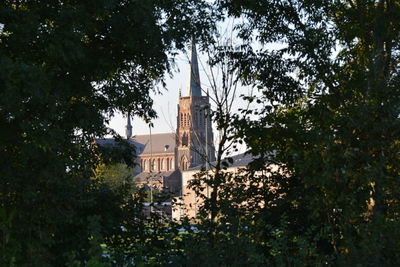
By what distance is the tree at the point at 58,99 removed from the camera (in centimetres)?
817

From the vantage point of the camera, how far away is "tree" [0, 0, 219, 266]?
817cm

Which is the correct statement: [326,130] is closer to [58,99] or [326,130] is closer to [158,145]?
[58,99]

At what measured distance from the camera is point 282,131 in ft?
35.8

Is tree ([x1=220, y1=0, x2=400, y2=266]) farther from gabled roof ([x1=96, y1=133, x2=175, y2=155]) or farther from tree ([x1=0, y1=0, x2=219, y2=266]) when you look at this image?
gabled roof ([x1=96, y1=133, x2=175, y2=155])

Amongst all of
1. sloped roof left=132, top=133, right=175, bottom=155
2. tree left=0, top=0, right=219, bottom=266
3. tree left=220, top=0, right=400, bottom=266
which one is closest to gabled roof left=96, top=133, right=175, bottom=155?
sloped roof left=132, top=133, right=175, bottom=155

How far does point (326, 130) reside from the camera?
28.1ft

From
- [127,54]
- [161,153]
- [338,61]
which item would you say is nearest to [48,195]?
[127,54]

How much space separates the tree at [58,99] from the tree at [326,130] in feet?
6.86

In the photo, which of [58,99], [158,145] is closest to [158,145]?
[158,145]

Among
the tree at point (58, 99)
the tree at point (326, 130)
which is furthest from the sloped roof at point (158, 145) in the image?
the tree at point (58, 99)

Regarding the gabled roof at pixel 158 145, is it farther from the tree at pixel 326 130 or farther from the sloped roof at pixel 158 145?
the tree at pixel 326 130

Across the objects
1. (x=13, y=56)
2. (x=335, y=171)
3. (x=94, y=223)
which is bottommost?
(x=94, y=223)

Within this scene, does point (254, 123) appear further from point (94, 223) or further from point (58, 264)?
point (94, 223)

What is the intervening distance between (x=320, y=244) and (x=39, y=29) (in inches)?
205
